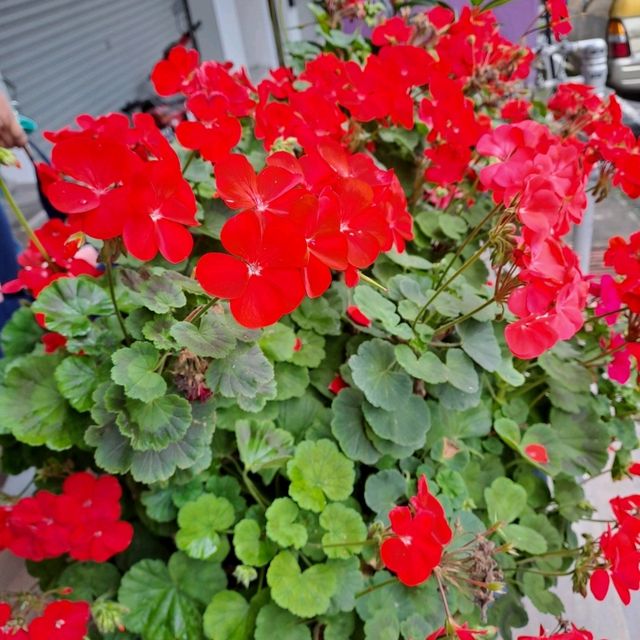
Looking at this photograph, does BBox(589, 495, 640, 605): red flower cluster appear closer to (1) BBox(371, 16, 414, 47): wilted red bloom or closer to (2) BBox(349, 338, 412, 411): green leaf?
(2) BBox(349, 338, 412, 411): green leaf

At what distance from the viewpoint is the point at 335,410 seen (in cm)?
66

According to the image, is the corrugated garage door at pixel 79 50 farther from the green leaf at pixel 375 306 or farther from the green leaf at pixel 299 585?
the green leaf at pixel 299 585

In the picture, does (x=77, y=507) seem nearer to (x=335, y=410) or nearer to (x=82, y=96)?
A: (x=335, y=410)

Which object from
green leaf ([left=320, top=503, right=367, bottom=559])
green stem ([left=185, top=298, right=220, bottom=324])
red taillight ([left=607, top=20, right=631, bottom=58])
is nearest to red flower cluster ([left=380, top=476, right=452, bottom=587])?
green leaf ([left=320, top=503, right=367, bottom=559])

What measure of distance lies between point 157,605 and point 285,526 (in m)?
0.17

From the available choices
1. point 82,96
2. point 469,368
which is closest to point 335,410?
point 469,368

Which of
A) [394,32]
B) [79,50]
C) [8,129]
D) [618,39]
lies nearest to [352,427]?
[8,129]

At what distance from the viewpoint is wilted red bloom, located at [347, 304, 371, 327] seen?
2.36 ft

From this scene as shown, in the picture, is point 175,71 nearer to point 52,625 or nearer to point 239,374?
point 239,374

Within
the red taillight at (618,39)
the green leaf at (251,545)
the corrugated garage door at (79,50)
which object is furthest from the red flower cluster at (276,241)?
the red taillight at (618,39)

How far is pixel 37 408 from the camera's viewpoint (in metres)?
0.60

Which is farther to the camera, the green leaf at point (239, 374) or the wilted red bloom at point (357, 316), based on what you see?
the wilted red bloom at point (357, 316)

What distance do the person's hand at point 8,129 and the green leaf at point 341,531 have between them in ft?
→ 1.72

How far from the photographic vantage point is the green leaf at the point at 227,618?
22.8 inches
